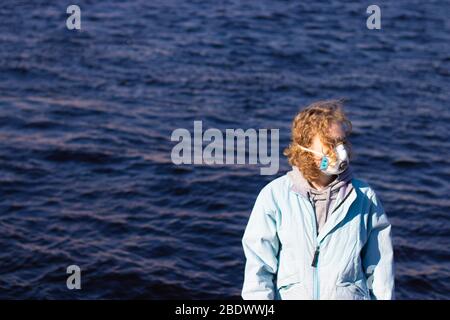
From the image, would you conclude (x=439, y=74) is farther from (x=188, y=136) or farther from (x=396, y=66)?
(x=188, y=136)

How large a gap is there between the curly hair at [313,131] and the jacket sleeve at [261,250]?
0.21 meters

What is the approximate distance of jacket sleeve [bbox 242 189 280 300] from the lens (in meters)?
3.67

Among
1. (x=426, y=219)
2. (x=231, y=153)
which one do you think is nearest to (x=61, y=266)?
(x=231, y=153)

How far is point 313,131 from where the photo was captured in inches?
146

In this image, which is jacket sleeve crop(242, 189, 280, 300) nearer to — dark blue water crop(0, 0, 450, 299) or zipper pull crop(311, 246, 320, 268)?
zipper pull crop(311, 246, 320, 268)

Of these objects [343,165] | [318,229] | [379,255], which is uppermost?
[343,165]

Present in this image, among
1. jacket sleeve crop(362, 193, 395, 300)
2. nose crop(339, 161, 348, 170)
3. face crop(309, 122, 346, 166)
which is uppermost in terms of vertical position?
face crop(309, 122, 346, 166)

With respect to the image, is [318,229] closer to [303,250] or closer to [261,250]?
[303,250]

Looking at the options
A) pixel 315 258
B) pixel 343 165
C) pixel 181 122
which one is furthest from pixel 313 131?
pixel 181 122

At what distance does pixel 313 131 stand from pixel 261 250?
1.85 feet

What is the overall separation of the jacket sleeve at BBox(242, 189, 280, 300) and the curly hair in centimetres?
21

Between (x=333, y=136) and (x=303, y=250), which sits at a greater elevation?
(x=333, y=136)

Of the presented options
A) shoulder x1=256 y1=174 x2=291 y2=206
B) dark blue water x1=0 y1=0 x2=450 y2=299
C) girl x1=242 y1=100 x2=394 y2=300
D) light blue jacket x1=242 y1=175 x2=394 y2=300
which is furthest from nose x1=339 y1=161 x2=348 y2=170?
dark blue water x1=0 y1=0 x2=450 y2=299

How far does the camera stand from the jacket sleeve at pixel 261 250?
367 centimetres
